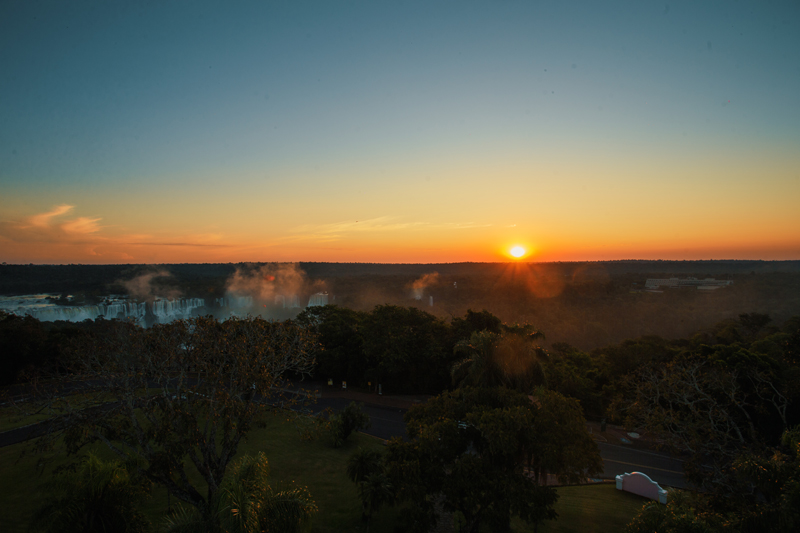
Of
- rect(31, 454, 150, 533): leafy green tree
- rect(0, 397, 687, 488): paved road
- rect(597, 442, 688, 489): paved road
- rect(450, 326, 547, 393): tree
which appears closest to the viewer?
rect(31, 454, 150, 533): leafy green tree

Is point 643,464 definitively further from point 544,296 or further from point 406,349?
point 544,296

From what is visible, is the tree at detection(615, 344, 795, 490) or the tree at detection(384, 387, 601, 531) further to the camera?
the tree at detection(615, 344, 795, 490)

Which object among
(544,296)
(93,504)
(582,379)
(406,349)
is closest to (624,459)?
(582,379)

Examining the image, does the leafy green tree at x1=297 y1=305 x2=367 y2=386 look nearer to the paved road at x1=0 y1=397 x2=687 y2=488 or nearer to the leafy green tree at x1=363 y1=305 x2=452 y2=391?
the leafy green tree at x1=363 y1=305 x2=452 y2=391

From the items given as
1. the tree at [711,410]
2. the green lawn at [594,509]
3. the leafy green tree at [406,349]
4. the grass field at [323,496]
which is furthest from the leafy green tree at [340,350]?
the tree at [711,410]

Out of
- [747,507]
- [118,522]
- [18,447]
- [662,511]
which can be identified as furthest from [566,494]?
[18,447]

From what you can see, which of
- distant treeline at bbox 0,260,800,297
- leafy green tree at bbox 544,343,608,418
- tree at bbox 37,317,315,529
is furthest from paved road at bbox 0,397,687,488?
distant treeline at bbox 0,260,800,297
